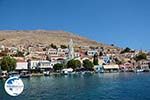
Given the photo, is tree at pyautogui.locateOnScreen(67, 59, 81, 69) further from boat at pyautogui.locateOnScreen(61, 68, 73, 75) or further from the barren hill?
the barren hill

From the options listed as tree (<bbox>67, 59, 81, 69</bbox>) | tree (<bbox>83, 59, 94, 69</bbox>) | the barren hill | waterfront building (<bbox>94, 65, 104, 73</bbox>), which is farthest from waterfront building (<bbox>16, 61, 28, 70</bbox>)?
the barren hill

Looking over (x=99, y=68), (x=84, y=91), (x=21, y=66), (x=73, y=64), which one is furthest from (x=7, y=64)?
(x=84, y=91)

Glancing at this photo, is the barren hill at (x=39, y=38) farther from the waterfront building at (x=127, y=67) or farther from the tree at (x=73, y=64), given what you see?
the tree at (x=73, y=64)

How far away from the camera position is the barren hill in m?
73.9

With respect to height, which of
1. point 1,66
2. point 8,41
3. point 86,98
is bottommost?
point 86,98

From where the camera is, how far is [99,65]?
45.8 metres

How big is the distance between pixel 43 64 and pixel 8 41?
1305 inches

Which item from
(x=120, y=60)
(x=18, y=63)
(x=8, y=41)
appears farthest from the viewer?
(x=8, y=41)

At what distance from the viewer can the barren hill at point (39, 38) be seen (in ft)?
243

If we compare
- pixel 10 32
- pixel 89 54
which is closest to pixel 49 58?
pixel 89 54

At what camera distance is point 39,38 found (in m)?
79.9

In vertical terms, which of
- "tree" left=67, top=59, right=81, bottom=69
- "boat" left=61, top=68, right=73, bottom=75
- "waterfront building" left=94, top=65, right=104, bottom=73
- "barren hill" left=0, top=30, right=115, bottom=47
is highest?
"barren hill" left=0, top=30, right=115, bottom=47

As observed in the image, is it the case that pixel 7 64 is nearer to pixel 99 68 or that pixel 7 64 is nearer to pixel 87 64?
pixel 87 64

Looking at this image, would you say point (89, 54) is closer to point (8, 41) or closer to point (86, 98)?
point (8, 41)
